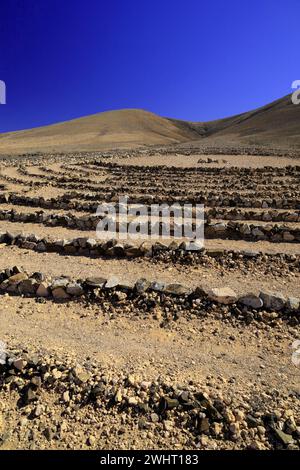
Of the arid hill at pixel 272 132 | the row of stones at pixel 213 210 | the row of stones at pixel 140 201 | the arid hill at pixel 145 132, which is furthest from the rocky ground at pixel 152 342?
the arid hill at pixel 145 132

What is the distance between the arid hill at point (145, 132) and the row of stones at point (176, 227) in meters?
30.0

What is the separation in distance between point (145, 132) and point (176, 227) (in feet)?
242

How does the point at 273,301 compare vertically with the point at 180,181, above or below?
below

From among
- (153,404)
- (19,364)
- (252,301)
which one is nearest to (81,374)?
(19,364)

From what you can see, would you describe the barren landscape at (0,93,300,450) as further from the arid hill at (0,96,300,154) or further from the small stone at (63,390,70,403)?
the arid hill at (0,96,300,154)

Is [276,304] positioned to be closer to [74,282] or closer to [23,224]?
[74,282]

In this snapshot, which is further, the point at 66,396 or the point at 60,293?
the point at 60,293

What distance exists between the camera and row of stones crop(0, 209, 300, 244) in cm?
950

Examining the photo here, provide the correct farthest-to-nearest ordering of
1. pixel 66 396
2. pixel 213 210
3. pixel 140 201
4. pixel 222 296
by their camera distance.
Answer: pixel 140 201 < pixel 213 210 < pixel 222 296 < pixel 66 396

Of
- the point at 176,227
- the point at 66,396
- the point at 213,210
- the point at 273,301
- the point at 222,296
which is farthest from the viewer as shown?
the point at 213,210

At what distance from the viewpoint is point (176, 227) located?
10250mm

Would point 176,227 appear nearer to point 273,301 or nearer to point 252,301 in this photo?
point 252,301

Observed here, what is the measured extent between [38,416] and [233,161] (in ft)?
74.1

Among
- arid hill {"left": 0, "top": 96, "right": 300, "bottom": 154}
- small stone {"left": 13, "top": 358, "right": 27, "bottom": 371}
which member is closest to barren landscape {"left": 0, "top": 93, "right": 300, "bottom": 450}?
small stone {"left": 13, "top": 358, "right": 27, "bottom": 371}
